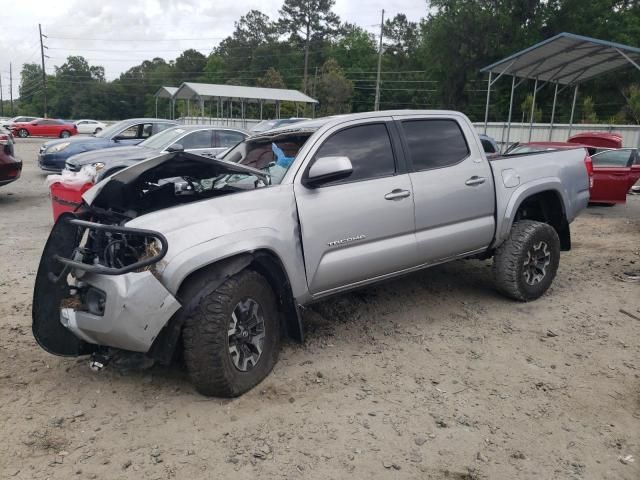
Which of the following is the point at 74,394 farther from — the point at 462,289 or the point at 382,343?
the point at 462,289

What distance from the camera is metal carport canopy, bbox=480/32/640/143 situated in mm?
14758

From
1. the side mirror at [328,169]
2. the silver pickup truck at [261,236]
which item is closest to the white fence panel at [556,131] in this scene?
the silver pickup truck at [261,236]

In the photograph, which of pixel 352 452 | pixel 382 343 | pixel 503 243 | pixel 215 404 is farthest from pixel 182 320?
pixel 503 243

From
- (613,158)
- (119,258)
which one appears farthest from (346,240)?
(613,158)

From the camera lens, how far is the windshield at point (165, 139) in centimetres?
1065

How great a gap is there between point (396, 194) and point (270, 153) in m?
1.18

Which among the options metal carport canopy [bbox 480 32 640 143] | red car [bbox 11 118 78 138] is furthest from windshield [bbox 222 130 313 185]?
red car [bbox 11 118 78 138]

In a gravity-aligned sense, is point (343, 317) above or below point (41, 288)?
below

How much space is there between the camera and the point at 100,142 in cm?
1291

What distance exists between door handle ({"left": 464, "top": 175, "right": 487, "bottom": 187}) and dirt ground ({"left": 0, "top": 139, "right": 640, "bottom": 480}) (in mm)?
1224

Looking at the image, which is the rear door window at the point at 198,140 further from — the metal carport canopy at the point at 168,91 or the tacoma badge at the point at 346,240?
the metal carport canopy at the point at 168,91

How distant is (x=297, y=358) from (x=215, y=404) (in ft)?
2.86

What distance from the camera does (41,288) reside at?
352 cm

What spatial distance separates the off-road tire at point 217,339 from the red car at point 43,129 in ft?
123
